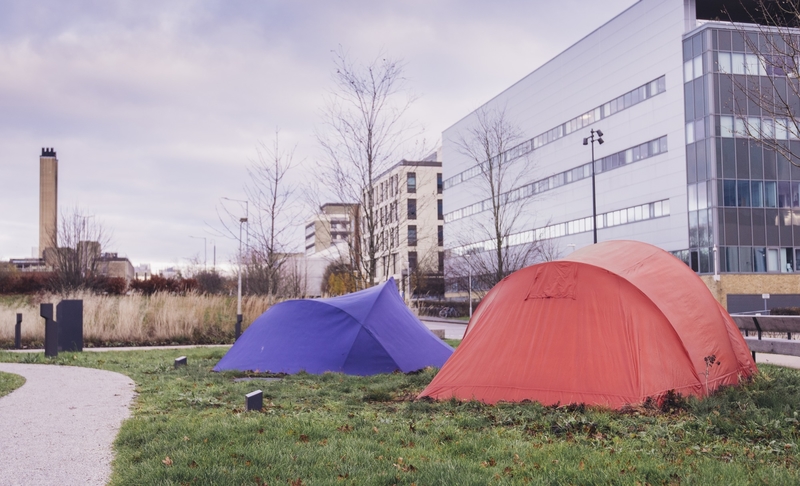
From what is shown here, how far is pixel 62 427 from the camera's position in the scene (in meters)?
7.80

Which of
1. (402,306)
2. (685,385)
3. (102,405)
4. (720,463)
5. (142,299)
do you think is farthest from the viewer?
(142,299)

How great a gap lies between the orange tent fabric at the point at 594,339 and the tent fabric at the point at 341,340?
368 cm

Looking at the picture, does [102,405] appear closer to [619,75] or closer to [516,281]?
[516,281]

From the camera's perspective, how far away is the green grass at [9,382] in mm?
10859

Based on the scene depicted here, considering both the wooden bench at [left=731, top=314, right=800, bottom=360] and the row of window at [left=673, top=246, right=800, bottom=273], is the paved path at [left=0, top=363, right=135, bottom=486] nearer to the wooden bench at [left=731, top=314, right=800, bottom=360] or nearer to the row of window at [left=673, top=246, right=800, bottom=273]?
the wooden bench at [left=731, top=314, right=800, bottom=360]

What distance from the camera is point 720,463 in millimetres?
5551

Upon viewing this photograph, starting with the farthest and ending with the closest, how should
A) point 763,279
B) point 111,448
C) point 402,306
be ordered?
point 763,279 → point 402,306 → point 111,448

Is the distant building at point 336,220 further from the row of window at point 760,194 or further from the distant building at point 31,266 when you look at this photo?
the row of window at point 760,194

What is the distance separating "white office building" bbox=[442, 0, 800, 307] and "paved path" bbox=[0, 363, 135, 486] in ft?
112

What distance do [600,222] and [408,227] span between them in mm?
25012

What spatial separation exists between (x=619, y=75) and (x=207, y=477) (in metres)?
54.5

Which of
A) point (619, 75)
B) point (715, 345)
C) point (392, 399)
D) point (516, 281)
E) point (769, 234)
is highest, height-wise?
point (619, 75)

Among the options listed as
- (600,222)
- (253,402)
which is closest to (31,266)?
(600,222)

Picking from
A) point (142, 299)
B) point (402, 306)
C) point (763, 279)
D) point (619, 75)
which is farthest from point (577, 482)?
point (619, 75)
